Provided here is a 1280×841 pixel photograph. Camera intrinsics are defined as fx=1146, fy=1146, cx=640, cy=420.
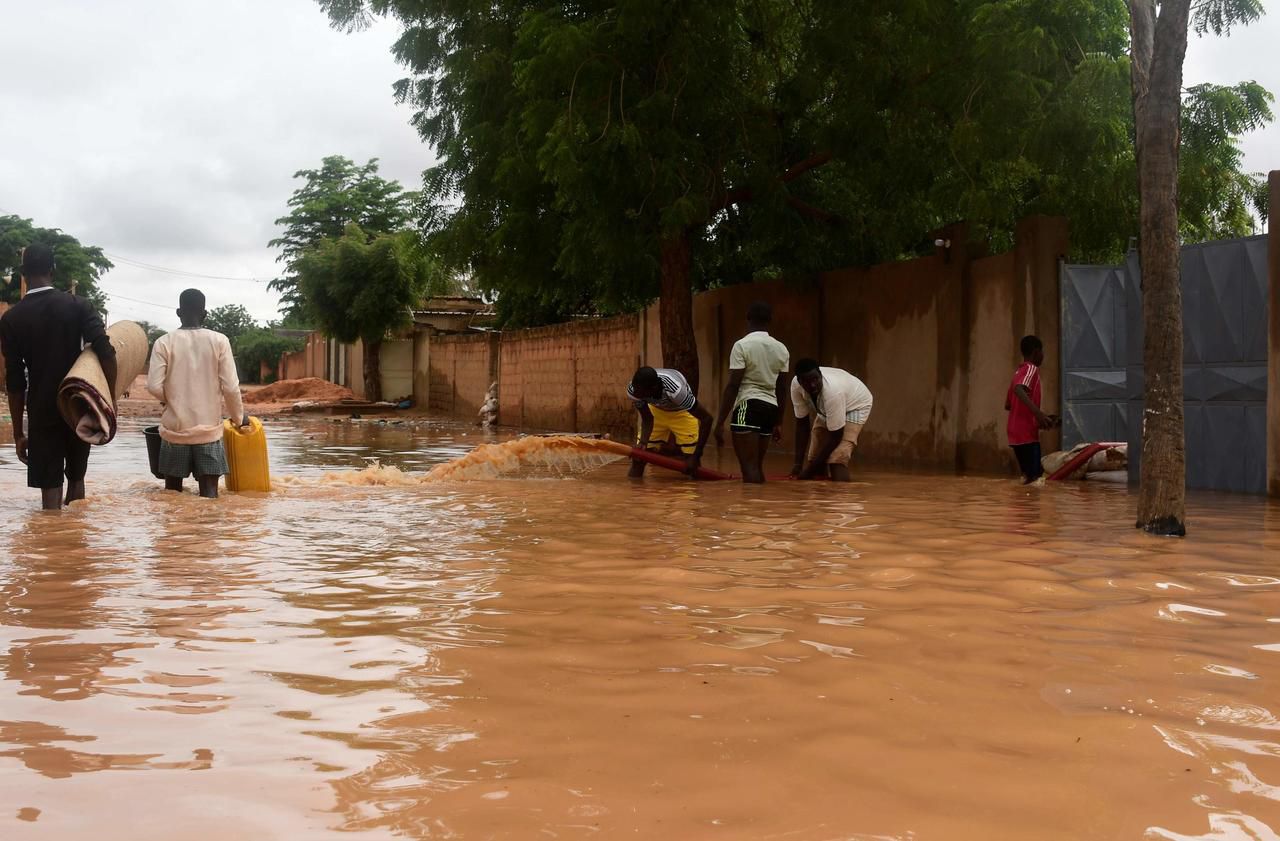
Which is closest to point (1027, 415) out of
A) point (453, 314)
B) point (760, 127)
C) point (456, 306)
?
point (760, 127)

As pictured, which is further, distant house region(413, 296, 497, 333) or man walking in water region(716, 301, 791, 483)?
distant house region(413, 296, 497, 333)

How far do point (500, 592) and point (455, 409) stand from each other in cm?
2984

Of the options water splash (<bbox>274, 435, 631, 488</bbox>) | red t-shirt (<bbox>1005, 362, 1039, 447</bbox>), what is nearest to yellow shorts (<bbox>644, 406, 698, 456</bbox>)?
water splash (<bbox>274, 435, 631, 488</bbox>)

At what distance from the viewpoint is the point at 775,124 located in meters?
13.8

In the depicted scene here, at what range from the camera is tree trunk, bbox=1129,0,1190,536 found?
616cm

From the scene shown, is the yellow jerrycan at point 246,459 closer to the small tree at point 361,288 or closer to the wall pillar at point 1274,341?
the wall pillar at point 1274,341

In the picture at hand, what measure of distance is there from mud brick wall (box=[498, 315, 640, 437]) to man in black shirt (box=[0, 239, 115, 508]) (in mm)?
12337

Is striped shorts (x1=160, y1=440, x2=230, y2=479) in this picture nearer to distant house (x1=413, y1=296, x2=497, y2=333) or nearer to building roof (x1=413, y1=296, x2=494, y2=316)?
distant house (x1=413, y1=296, x2=497, y2=333)

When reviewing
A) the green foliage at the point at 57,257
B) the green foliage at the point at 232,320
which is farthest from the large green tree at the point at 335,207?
the green foliage at the point at 232,320

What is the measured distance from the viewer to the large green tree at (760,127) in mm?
11438

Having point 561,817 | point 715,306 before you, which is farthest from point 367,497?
point 715,306

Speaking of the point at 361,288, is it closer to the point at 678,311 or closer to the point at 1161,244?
the point at 678,311

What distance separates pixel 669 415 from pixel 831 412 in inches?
58.6

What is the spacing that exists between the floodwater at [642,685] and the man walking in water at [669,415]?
3737 millimetres
